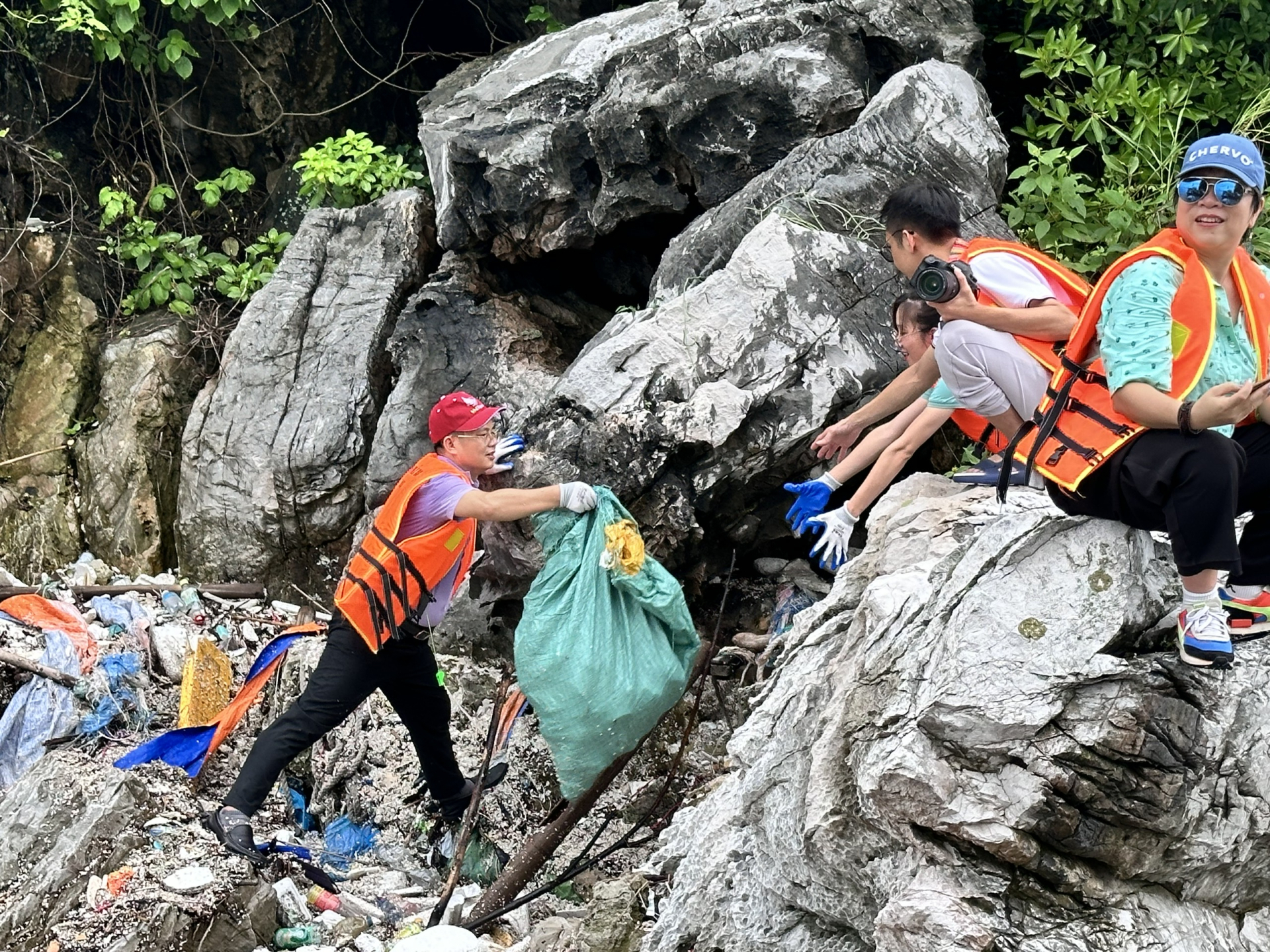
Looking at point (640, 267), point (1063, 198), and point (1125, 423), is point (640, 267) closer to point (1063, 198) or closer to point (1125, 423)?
point (1063, 198)

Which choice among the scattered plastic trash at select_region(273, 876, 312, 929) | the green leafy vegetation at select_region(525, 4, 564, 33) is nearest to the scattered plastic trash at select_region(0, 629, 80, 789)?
the scattered plastic trash at select_region(273, 876, 312, 929)

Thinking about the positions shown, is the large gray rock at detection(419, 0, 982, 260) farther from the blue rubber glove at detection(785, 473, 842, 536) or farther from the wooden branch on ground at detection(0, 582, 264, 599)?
the blue rubber glove at detection(785, 473, 842, 536)

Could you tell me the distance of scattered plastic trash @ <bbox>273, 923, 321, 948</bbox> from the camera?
158 inches

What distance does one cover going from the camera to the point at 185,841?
4.23 meters

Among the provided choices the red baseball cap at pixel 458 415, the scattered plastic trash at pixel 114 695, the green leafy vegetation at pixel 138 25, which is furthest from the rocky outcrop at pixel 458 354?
the green leafy vegetation at pixel 138 25

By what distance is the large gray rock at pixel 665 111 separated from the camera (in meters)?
5.93

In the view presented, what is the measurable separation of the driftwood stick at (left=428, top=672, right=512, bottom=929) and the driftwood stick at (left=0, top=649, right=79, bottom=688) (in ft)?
5.92

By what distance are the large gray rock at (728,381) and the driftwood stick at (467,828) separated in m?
0.93

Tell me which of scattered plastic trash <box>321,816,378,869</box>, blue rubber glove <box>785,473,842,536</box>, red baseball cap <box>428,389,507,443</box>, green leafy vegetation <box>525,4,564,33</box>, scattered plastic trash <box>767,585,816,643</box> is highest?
green leafy vegetation <box>525,4,564,33</box>

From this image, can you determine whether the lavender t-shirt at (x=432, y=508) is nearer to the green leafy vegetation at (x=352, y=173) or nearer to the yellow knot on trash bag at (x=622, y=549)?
the yellow knot on trash bag at (x=622, y=549)

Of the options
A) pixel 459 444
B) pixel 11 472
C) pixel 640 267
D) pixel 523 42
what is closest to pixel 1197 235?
pixel 459 444

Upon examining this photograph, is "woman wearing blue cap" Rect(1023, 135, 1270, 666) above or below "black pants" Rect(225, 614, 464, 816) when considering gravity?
above

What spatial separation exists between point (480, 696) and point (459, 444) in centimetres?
155

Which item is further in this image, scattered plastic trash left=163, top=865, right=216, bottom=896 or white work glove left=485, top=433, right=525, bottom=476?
white work glove left=485, top=433, right=525, bottom=476
